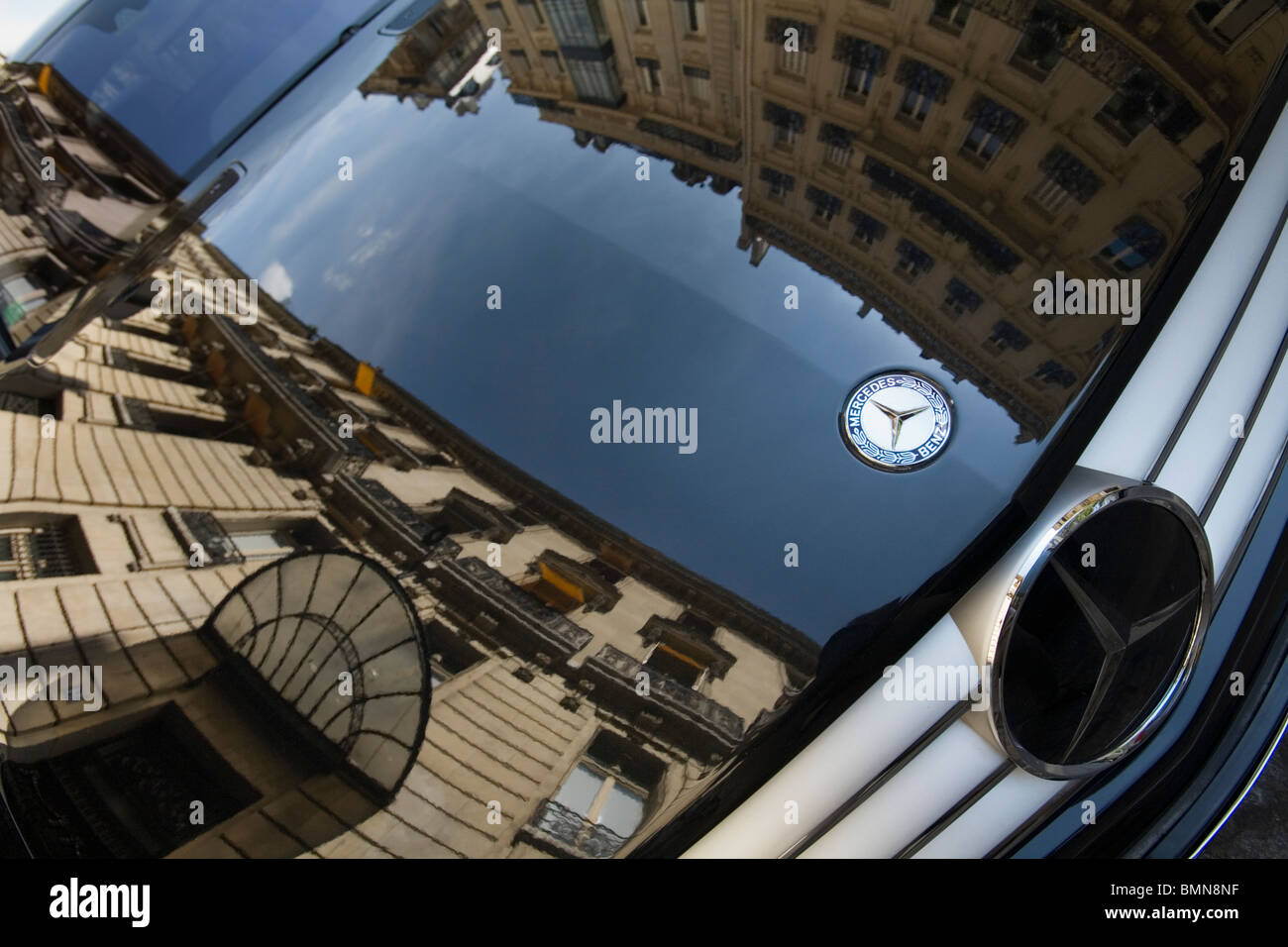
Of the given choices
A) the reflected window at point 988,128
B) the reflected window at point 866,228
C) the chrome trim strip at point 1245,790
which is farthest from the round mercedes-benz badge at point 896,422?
the chrome trim strip at point 1245,790

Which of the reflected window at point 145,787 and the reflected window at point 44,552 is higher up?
the reflected window at point 44,552

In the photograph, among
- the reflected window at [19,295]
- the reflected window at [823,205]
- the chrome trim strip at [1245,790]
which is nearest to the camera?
the reflected window at [823,205]

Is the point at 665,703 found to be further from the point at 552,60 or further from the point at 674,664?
the point at 552,60

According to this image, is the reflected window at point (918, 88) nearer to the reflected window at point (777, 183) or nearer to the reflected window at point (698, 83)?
the reflected window at point (777, 183)

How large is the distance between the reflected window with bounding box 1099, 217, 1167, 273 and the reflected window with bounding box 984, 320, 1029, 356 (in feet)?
0.79

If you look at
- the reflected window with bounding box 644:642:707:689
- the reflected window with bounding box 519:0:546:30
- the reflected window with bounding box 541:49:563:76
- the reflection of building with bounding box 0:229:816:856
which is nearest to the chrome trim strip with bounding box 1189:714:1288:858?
the reflection of building with bounding box 0:229:816:856

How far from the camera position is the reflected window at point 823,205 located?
1557 mm

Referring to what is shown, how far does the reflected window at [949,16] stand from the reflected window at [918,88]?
9cm

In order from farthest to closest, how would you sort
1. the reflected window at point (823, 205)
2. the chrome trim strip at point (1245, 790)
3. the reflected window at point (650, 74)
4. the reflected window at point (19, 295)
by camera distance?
1. the chrome trim strip at point (1245, 790)
2. the reflected window at point (19, 295)
3. the reflected window at point (650, 74)
4. the reflected window at point (823, 205)

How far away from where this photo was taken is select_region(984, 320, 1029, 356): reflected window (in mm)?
1531

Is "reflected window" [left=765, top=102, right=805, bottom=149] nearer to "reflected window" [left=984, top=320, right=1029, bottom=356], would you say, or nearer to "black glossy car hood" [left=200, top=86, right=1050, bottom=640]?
"black glossy car hood" [left=200, top=86, right=1050, bottom=640]

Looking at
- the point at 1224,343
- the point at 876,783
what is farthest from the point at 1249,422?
the point at 876,783

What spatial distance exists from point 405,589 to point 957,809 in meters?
1.28

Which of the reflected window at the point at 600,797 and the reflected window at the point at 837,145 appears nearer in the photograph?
the reflected window at the point at 600,797
